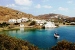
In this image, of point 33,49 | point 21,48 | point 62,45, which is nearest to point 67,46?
point 62,45

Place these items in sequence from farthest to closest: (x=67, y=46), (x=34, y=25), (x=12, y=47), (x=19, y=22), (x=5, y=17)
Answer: (x=5, y=17)
(x=19, y=22)
(x=34, y=25)
(x=67, y=46)
(x=12, y=47)

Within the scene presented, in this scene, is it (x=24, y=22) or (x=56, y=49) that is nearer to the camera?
(x=56, y=49)

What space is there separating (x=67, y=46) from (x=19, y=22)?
89120mm

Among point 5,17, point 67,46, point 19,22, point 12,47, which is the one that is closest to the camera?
point 12,47

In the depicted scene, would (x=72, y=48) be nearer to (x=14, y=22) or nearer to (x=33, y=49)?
(x=33, y=49)

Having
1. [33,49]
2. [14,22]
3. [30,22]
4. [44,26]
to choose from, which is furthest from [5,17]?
[33,49]

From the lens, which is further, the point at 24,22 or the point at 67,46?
the point at 24,22

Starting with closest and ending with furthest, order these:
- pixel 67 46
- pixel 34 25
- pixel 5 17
Answer: pixel 67 46 < pixel 34 25 < pixel 5 17

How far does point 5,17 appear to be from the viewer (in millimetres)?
125188

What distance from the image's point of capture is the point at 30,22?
10869 centimetres

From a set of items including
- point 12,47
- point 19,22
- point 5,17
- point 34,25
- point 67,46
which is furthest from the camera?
point 5,17

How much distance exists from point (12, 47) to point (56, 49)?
5973 millimetres

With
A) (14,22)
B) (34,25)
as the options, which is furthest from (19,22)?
(34,25)

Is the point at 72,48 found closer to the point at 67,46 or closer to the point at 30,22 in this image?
the point at 67,46
